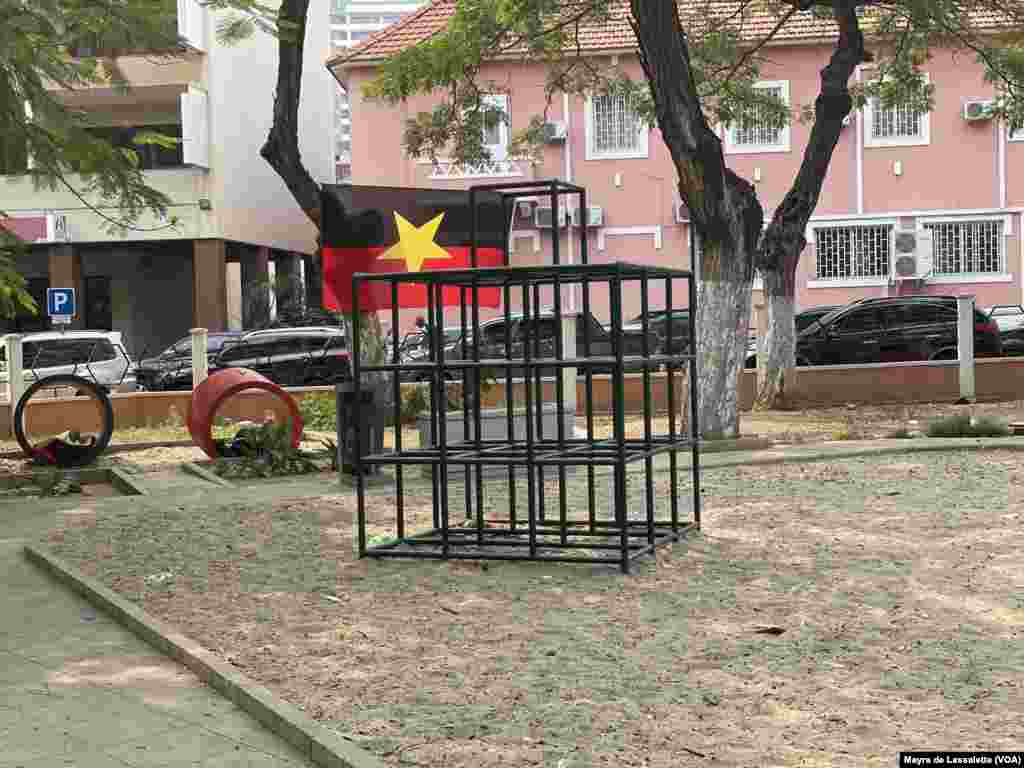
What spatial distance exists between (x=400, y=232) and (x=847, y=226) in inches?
953

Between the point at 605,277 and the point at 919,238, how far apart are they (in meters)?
28.6

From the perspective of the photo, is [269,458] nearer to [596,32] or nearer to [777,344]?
[777,344]

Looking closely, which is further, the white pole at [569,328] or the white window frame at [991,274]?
the white window frame at [991,274]

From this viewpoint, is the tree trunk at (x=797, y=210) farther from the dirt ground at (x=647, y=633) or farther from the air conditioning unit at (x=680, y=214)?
the air conditioning unit at (x=680, y=214)

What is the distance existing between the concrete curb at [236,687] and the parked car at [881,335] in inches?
768

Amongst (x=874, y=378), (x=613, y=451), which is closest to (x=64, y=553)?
(x=613, y=451)

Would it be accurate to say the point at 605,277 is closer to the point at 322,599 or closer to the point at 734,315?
the point at 322,599

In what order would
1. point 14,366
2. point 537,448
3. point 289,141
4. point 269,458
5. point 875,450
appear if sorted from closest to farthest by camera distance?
point 537,448, point 875,450, point 269,458, point 289,141, point 14,366

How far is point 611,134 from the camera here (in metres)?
37.9

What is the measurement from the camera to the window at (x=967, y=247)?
36.5 metres

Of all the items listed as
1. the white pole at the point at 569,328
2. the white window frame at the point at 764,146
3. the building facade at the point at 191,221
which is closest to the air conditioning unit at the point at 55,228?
the building facade at the point at 191,221

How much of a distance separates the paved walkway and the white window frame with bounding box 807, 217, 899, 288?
29.8 metres

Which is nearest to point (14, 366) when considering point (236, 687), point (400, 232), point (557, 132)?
point (400, 232)

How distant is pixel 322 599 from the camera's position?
812 centimetres
